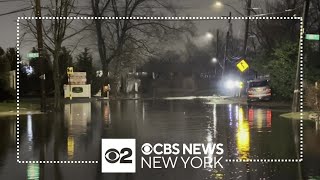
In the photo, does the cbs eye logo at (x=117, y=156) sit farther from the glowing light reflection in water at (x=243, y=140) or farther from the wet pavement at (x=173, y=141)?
the glowing light reflection in water at (x=243, y=140)

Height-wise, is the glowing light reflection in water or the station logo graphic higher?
the station logo graphic

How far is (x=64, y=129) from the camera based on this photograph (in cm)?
1994

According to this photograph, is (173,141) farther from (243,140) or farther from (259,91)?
(259,91)

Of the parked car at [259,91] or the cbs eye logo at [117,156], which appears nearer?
the cbs eye logo at [117,156]

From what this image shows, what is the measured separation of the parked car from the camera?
4094 centimetres

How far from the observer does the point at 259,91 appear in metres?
41.2

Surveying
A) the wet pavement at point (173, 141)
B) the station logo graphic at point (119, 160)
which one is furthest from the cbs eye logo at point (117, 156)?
the wet pavement at point (173, 141)

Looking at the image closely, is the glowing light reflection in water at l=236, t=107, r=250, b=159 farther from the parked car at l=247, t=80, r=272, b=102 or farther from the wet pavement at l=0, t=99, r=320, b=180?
the parked car at l=247, t=80, r=272, b=102

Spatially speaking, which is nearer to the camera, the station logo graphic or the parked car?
the station logo graphic

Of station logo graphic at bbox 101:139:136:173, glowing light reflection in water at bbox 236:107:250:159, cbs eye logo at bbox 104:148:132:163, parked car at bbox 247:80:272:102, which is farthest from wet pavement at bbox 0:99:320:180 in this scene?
parked car at bbox 247:80:272:102

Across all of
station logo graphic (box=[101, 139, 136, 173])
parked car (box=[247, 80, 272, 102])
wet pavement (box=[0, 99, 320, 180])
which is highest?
parked car (box=[247, 80, 272, 102])

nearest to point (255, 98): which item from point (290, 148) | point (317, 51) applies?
point (317, 51)

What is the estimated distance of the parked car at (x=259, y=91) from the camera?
40.9 m

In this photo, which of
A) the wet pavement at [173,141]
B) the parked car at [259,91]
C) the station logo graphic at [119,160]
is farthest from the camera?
the parked car at [259,91]
